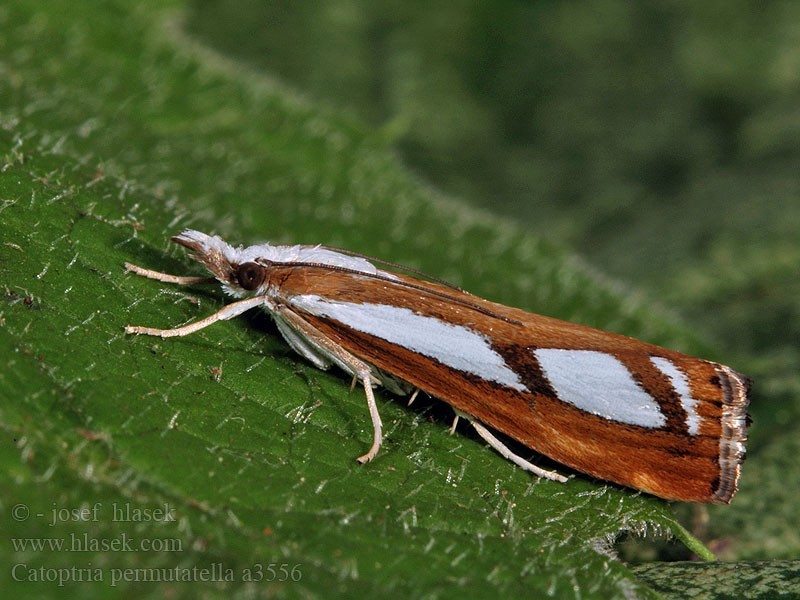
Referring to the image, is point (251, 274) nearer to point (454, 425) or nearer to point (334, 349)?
point (334, 349)

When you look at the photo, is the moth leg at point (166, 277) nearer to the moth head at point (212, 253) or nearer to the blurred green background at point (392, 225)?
the blurred green background at point (392, 225)

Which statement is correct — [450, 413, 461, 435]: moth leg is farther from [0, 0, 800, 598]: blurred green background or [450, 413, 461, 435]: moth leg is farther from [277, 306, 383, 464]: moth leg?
[277, 306, 383, 464]: moth leg

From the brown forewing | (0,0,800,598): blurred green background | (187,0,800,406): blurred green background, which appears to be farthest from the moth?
(187,0,800,406): blurred green background

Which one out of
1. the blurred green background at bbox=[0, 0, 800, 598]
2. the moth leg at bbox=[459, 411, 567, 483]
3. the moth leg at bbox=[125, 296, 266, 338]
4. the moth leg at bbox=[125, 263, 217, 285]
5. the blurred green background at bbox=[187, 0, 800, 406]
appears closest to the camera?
the blurred green background at bbox=[0, 0, 800, 598]

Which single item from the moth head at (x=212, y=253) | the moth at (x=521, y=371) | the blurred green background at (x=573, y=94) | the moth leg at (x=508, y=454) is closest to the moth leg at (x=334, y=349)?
the moth at (x=521, y=371)

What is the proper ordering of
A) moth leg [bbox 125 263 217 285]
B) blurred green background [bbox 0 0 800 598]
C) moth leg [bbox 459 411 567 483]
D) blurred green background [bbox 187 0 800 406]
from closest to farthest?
blurred green background [bbox 0 0 800 598], moth leg [bbox 459 411 567 483], moth leg [bbox 125 263 217 285], blurred green background [bbox 187 0 800 406]

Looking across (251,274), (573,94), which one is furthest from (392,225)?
(573,94)
